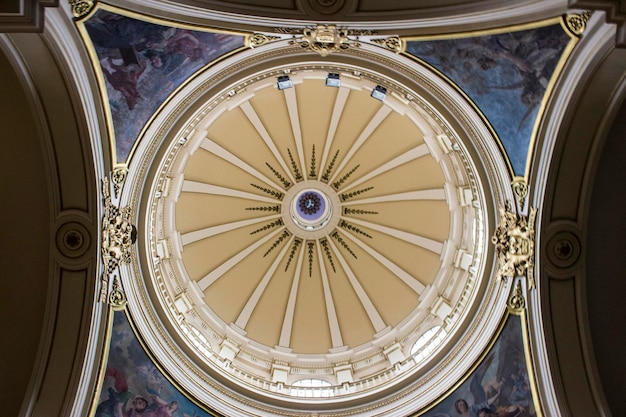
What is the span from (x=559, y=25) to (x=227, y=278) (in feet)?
47.3

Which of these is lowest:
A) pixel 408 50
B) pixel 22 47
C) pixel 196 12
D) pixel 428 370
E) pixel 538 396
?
pixel 538 396

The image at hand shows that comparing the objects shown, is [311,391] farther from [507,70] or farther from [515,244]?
[507,70]

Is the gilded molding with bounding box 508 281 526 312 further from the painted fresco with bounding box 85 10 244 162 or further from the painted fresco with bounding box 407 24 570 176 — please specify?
the painted fresco with bounding box 85 10 244 162

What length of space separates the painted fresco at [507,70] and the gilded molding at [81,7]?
18.8ft

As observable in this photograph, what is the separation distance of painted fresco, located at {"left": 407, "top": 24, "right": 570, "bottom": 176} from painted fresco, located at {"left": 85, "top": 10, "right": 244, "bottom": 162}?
163 inches

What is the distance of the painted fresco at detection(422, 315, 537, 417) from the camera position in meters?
12.1

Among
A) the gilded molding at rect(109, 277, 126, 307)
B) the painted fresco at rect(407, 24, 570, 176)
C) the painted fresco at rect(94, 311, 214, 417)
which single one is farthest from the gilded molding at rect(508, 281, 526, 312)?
the gilded molding at rect(109, 277, 126, 307)

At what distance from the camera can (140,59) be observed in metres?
10.6

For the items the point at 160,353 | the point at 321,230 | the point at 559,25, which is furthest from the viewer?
the point at 321,230

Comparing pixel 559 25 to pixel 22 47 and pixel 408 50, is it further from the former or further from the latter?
pixel 22 47

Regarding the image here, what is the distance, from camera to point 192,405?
539 inches

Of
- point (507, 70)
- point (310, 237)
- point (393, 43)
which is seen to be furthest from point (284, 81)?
point (310, 237)

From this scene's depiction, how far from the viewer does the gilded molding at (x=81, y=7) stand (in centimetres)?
868

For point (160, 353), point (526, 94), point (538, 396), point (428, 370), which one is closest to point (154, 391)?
point (160, 353)
